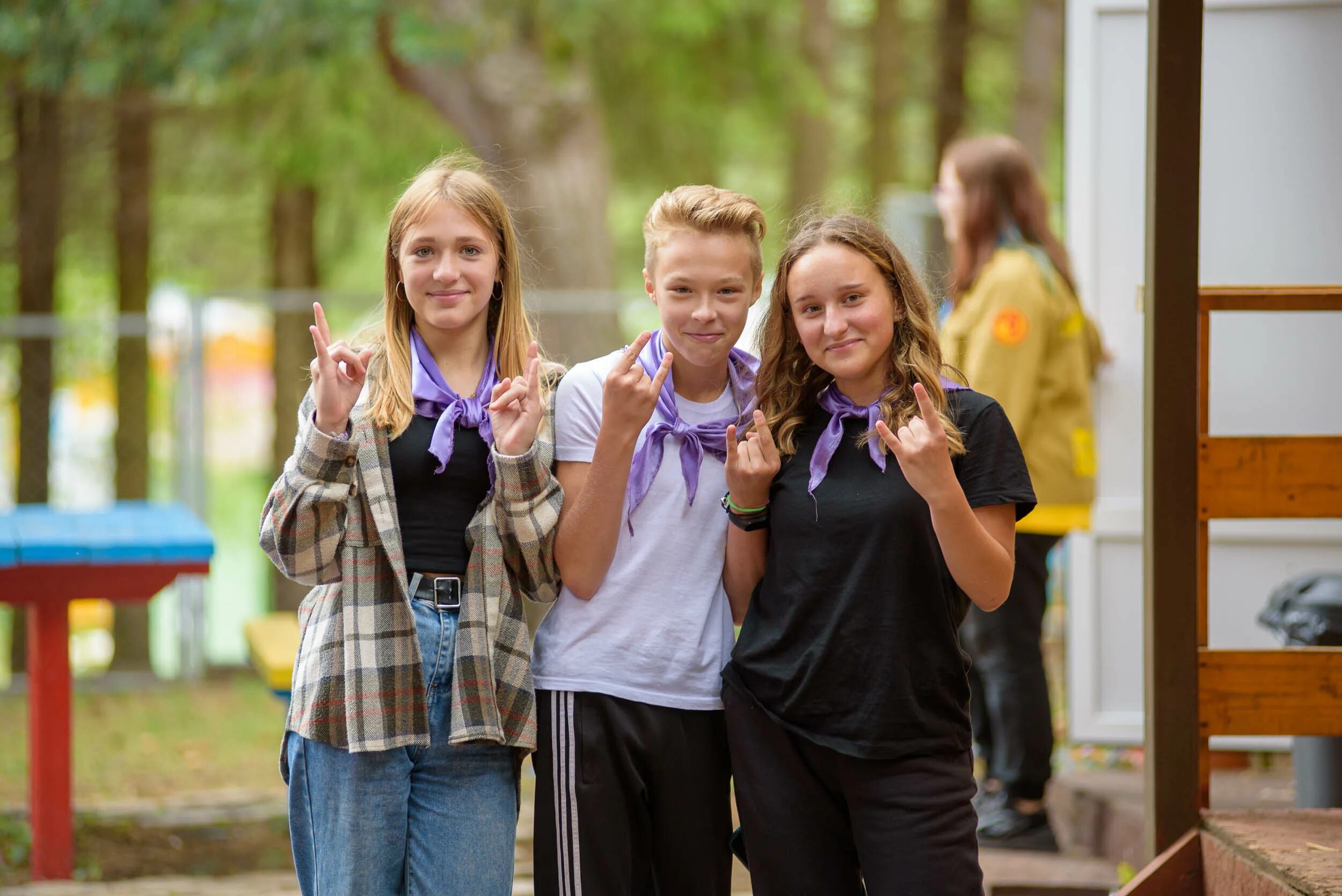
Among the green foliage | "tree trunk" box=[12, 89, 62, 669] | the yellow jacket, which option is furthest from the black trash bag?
"tree trunk" box=[12, 89, 62, 669]

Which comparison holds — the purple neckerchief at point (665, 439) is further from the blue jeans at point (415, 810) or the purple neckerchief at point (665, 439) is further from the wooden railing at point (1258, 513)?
the wooden railing at point (1258, 513)

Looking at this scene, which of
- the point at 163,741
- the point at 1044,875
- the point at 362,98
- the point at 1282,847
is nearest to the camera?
the point at 1282,847

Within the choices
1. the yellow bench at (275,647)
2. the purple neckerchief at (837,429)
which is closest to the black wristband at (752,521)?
the purple neckerchief at (837,429)

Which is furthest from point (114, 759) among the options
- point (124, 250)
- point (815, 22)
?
point (815, 22)

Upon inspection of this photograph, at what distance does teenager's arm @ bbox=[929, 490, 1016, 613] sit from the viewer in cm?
224

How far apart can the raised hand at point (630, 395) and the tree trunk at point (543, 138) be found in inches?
198

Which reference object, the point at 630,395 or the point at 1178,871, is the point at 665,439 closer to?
the point at 630,395

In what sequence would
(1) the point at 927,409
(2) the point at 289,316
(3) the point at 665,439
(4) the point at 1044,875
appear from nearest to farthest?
(1) the point at 927,409
(3) the point at 665,439
(4) the point at 1044,875
(2) the point at 289,316

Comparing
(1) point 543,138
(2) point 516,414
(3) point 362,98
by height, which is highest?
(3) point 362,98

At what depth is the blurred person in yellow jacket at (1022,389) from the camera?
419 cm

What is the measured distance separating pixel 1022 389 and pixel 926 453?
210cm

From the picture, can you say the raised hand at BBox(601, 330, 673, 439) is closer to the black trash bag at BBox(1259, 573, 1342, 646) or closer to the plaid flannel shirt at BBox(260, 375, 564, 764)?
the plaid flannel shirt at BBox(260, 375, 564, 764)

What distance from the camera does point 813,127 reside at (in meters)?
12.4

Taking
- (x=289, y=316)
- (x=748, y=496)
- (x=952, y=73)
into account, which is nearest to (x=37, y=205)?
(x=289, y=316)
